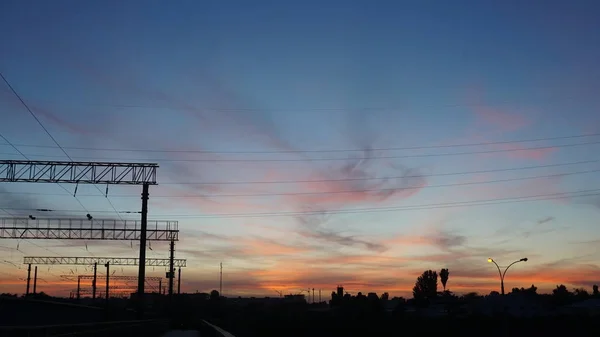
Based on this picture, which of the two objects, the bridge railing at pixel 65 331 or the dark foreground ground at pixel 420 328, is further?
the dark foreground ground at pixel 420 328

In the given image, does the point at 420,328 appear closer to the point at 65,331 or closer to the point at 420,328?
the point at 420,328

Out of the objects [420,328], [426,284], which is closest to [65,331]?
[420,328]

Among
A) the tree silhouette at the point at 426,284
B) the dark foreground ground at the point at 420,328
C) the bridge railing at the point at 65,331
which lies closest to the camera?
the bridge railing at the point at 65,331

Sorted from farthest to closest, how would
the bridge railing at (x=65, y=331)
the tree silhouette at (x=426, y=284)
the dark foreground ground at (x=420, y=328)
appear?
the tree silhouette at (x=426, y=284)
the dark foreground ground at (x=420, y=328)
the bridge railing at (x=65, y=331)

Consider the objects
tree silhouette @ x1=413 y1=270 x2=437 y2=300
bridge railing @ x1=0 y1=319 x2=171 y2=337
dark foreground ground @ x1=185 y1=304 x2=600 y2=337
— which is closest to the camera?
bridge railing @ x1=0 y1=319 x2=171 y2=337

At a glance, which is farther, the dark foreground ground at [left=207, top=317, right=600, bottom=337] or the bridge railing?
the dark foreground ground at [left=207, top=317, right=600, bottom=337]

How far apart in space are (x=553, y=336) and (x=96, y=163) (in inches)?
1485

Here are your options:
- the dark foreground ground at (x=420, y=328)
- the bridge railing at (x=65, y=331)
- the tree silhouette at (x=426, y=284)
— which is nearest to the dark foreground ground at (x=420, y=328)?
the dark foreground ground at (x=420, y=328)

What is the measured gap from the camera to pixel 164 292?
17238cm

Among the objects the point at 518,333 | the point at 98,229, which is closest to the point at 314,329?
the point at 518,333

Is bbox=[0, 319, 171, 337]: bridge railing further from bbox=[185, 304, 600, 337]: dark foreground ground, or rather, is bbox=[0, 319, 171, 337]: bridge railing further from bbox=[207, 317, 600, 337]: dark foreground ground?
bbox=[207, 317, 600, 337]: dark foreground ground

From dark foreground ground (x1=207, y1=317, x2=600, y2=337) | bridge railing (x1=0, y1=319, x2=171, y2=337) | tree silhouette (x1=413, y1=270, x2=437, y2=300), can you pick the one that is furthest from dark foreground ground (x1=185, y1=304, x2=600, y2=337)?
tree silhouette (x1=413, y1=270, x2=437, y2=300)

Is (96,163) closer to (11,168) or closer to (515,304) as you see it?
(11,168)

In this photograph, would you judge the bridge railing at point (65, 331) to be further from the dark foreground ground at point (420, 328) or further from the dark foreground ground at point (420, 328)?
the dark foreground ground at point (420, 328)
